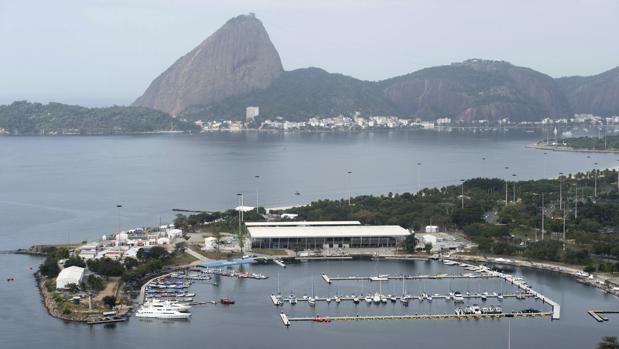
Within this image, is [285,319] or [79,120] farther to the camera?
[79,120]

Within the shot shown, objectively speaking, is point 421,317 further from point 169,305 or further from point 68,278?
point 68,278

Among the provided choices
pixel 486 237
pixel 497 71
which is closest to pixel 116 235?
pixel 486 237

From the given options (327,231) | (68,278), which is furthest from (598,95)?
(68,278)

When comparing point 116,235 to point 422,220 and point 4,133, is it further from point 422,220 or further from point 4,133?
point 4,133

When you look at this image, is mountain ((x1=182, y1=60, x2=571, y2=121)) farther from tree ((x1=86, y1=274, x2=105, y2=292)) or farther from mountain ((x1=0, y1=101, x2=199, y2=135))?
tree ((x1=86, y1=274, x2=105, y2=292))

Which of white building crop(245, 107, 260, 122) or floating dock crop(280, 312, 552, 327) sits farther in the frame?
white building crop(245, 107, 260, 122)

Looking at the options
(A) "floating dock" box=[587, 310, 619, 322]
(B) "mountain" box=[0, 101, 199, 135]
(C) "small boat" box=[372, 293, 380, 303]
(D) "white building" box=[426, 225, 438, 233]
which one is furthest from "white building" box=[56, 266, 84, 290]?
(B) "mountain" box=[0, 101, 199, 135]

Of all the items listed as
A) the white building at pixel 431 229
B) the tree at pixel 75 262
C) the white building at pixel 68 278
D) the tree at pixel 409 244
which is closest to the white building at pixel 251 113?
the white building at pixel 431 229
